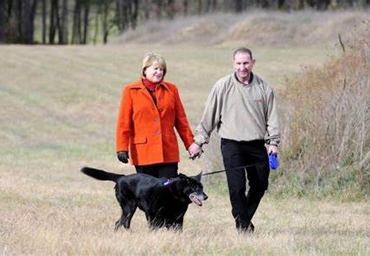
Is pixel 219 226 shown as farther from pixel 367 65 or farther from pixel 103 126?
pixel 103 126

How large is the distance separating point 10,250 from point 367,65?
7536mm

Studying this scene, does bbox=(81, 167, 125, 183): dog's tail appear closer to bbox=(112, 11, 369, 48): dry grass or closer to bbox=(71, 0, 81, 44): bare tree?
bbox=(112, 11, 369, 48): dry grass

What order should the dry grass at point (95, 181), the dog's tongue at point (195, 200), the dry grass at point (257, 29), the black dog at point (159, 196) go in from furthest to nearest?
1. the dry grass at point (257, 29)
2. the black dog at point (159, 196)
3. the dog's tongue at point (195, 200)
4. the dry grass at point (95, 181)

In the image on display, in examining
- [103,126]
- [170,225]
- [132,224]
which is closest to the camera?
[170,225]

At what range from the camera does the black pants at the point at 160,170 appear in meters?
8.77

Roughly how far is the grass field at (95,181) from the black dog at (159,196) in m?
0.21

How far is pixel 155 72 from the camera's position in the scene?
8516 mm

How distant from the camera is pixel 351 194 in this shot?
12586 mm

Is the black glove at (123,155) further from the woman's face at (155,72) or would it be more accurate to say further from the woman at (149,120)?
the woman's face at (155,72)

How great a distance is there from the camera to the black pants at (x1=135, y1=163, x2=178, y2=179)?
8773 millimetres

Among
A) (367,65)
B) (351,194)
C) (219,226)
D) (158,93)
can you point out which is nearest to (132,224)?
(219,226)

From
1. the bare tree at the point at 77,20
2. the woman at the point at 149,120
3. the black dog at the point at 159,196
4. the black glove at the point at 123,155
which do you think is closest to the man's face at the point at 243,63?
the woman at the point at 149,120

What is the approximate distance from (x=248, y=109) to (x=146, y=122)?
36.4 inches

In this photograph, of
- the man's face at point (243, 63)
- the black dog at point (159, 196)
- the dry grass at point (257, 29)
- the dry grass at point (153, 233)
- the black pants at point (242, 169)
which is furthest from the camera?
the dry grass at point (257, 29)
